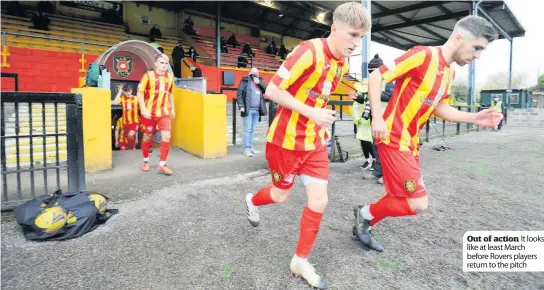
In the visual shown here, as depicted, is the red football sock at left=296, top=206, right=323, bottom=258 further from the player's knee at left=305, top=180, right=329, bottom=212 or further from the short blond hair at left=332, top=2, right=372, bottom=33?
the short blond hair at left=332, top=2, right=372, bottom=33

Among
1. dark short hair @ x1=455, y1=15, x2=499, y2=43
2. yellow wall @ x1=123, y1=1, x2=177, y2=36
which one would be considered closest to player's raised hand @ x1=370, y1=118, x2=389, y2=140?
dark short hair @ x1=455, y1=15, x2=499, y2=43

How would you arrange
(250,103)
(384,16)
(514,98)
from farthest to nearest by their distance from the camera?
1. (514,98)
2. (384,16)
3. (250,103)

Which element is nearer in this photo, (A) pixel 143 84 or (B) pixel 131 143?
(A) pixel 143 84

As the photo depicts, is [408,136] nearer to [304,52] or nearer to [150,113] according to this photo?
[304,52]

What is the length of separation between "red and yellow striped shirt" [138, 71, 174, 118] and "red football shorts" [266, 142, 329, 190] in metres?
3.66

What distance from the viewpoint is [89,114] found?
5.54 metres

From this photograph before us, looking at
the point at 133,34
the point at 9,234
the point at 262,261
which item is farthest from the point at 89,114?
the point at 133,34

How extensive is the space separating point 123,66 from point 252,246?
8295mm

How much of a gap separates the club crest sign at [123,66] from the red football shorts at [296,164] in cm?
831

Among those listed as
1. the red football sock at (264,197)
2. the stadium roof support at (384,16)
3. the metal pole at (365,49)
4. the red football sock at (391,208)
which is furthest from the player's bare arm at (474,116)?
the stadium roof support at (384,16)

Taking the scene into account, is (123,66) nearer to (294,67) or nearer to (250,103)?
(250,103)

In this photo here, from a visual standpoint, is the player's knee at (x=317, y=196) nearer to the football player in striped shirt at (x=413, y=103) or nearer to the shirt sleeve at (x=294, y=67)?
the football player in striped shirt at (x=413, y=103)

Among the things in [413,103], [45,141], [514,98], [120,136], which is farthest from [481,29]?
[514,98]

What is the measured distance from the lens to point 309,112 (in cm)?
213
